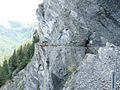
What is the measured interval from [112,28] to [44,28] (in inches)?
779

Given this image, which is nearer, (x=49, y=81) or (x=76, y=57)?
(x=76, y=57)

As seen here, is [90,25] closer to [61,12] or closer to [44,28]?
[61,12]

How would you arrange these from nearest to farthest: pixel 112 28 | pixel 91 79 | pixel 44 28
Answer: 1. pixel 91 79
2. pixel 112 28
3. pixel 44 28

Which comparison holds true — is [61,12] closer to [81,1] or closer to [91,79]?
[81,1]

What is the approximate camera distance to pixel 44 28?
1874 inches

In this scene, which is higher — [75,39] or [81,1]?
[81,1]

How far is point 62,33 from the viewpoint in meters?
35.6

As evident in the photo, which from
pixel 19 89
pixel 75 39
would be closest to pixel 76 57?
pixel 75 39

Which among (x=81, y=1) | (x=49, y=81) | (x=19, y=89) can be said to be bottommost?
(x=19, y=89)

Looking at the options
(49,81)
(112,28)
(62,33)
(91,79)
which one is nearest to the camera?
(91,79)

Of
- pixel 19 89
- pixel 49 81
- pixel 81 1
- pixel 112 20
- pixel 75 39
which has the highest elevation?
pixel 81 1

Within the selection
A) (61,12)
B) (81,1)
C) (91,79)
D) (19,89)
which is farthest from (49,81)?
(19,89)

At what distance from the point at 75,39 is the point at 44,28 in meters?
15.2

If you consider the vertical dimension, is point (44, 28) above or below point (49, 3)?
below
